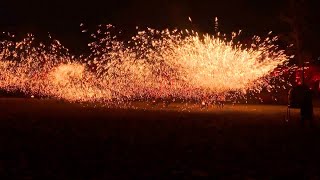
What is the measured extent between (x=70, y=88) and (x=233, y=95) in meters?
13.2

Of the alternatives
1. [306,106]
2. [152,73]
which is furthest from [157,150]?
[152,73]

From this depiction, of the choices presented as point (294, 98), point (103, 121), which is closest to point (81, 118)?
point (103, 121)

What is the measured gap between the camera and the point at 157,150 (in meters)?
13.1

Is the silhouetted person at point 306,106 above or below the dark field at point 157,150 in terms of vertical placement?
above

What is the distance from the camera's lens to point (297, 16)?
155 feet

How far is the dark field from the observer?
10.3 meters

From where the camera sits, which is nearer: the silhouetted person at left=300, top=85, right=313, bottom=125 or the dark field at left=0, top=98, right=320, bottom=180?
the dark field at left=0, top=98, right=320, bottom=180

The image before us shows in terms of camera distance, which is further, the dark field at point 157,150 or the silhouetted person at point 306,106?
the silhouetted person at point 306,106

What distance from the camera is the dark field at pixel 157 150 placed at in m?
10.3

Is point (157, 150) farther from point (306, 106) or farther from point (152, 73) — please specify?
point (152, 73)

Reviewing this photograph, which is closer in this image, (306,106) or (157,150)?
(157,150)

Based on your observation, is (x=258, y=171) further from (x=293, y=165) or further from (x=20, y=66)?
(x=20, y=66)

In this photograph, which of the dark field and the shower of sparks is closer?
the dark field

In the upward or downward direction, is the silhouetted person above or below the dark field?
above
